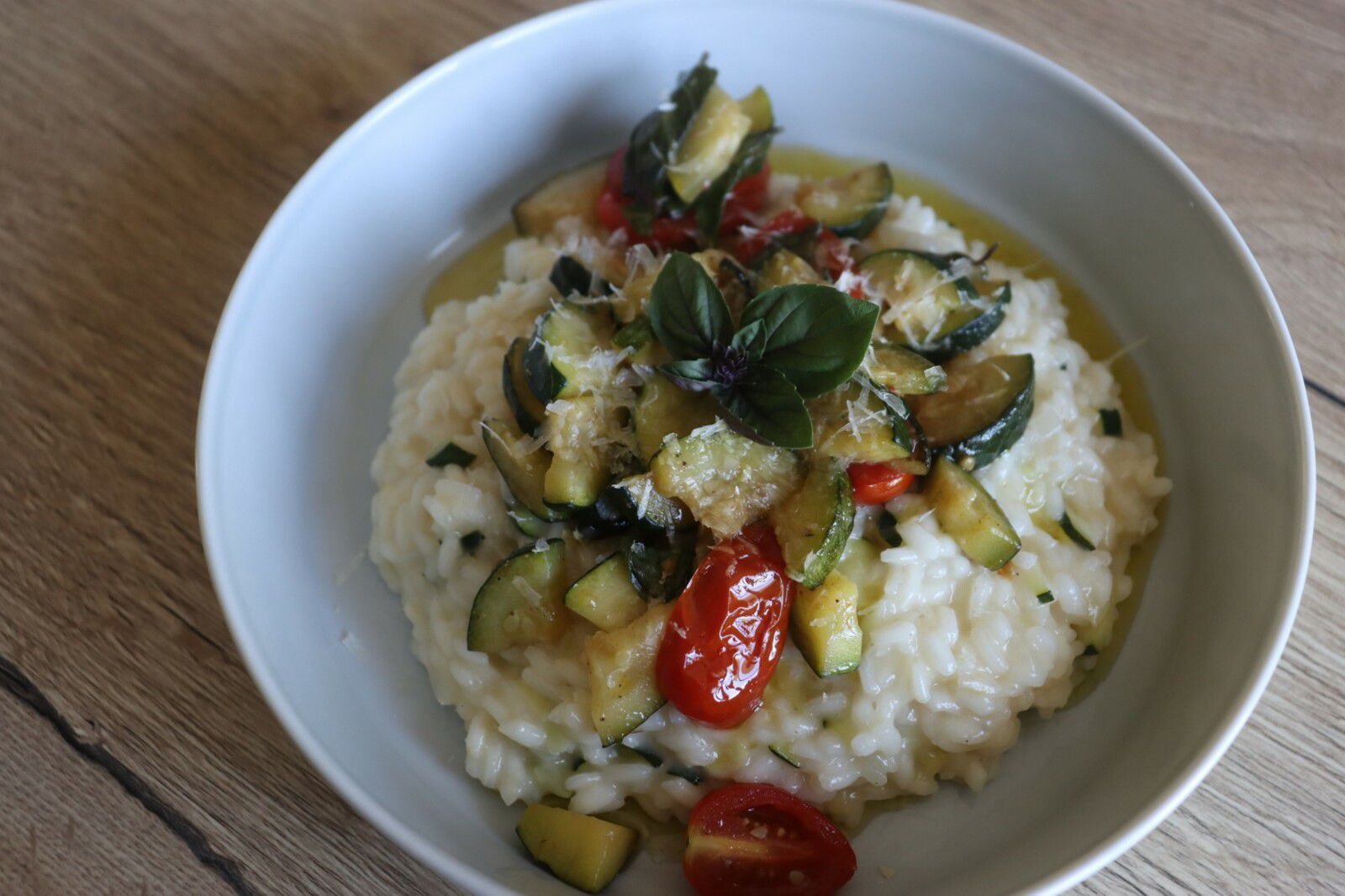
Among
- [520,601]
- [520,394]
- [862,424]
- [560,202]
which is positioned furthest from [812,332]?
[560,202]

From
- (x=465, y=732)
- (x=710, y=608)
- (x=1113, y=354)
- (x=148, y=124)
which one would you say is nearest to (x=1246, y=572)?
(x=1113, y=354)

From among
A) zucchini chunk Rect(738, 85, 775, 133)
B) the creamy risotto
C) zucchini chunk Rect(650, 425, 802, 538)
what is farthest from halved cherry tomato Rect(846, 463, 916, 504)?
zucchini chunk Rect(738, 85, 775, 133)

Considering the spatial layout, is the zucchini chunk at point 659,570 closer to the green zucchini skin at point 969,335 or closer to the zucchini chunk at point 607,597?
the zucchini chunk at point 607,597

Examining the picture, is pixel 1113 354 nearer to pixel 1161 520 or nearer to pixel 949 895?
pixel 1161 520

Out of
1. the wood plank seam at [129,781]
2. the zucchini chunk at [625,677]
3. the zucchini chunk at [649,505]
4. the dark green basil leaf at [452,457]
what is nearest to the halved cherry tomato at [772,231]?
the zucchini chunk at [649,505]

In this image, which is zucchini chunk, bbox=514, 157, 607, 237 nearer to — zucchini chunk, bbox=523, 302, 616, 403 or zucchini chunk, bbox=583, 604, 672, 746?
zucchini chunk, bbox=523, 302, 616, 403

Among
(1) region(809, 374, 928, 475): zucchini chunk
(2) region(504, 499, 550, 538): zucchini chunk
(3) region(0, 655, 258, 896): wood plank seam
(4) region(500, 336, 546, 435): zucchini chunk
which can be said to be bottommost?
(3) region(0, 655, 258, 896): wood plank seam
